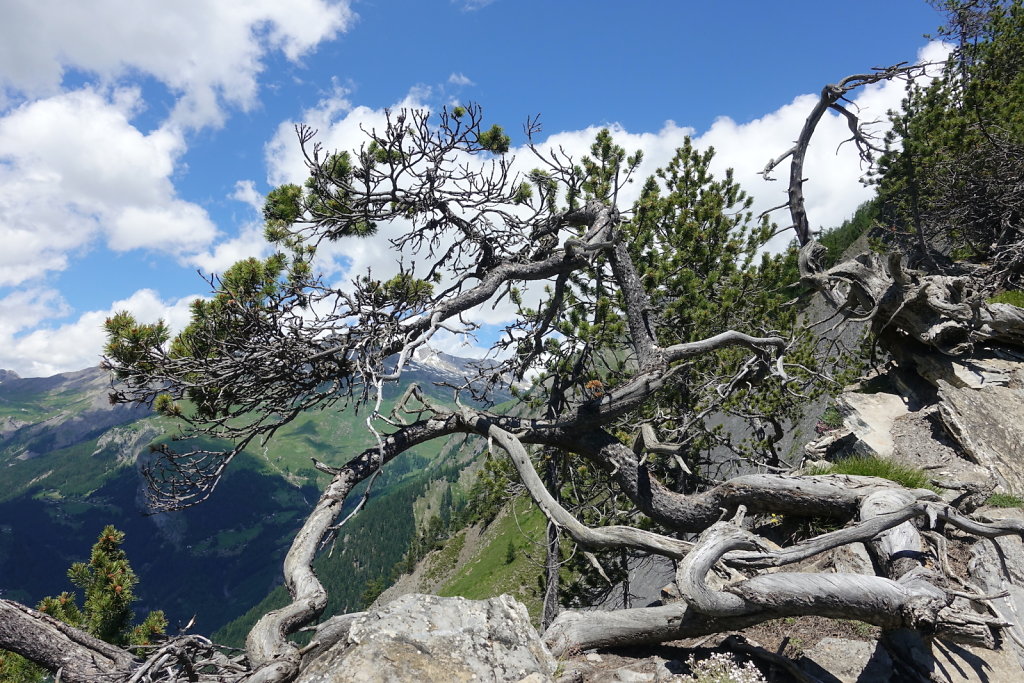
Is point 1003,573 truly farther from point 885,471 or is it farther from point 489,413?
point 489,413

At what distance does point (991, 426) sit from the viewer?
8.00 meters

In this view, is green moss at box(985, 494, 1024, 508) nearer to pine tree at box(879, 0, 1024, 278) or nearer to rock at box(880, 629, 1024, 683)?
rock at box(880, 629, 1024, 683)

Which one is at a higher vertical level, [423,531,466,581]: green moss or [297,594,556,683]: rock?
[297,594,556,683]: rock

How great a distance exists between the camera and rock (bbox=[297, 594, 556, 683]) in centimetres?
340

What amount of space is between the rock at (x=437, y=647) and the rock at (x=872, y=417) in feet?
23.6

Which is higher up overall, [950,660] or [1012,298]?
[1012,298]

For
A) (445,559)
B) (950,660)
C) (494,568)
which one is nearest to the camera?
(950,660)

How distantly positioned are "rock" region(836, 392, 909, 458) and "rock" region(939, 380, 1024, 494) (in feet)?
2.88

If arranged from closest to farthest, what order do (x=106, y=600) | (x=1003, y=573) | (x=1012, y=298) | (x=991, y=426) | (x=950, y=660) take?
(x=950, y=660) < (x=1003, y=573) < (x=106, y=600) < (x=991, y=426) < (x=1012, y=298)

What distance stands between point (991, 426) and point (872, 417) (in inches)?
68.0

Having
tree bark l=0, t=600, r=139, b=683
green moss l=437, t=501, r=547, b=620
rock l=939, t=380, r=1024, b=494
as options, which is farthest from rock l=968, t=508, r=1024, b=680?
green moss l=437, t=501, r=547, b=620

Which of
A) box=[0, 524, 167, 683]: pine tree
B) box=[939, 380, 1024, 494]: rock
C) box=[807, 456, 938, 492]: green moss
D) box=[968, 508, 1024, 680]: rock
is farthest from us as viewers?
box=[0, 524, 167, 683]: pine tree

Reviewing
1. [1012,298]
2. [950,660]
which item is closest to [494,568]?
[1012,298]

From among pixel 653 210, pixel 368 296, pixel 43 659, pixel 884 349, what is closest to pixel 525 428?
pixel 368 296
